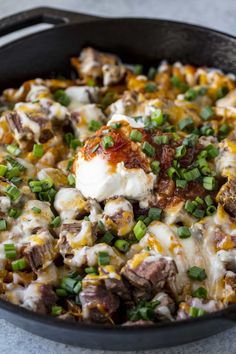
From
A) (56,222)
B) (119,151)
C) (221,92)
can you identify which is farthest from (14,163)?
(221,92)

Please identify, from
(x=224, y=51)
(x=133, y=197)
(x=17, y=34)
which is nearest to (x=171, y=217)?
(x=133, y=197)

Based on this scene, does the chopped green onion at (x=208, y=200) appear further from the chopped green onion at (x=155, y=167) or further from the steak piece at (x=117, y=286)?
the steak piece at (x=117, y=286)

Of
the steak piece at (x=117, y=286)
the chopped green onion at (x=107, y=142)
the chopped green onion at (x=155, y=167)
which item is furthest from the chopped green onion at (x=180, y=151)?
the steak piece at (x=117, y=286)

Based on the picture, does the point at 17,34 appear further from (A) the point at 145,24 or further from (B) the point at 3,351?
(B) the point at 3,351

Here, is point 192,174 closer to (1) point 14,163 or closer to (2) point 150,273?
(2) point 150,273

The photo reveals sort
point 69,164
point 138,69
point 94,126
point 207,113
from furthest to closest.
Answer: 1. point 138,69
2. point 207,113
3. point 94,126
4. point 69,164

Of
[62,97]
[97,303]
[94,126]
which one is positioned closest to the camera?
[97,303]

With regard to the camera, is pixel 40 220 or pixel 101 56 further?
pixel 101 56
